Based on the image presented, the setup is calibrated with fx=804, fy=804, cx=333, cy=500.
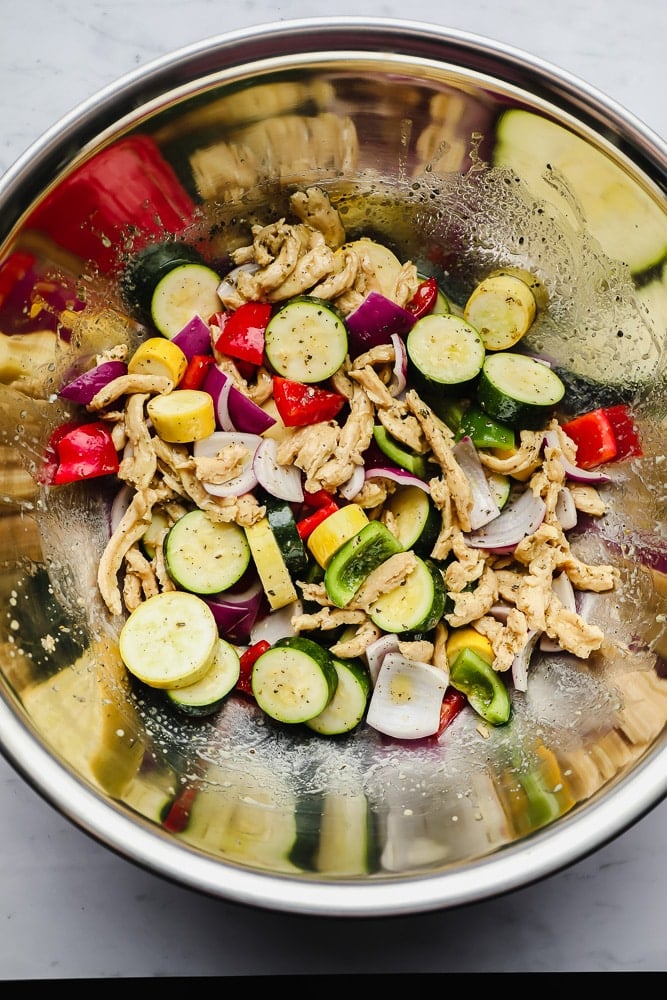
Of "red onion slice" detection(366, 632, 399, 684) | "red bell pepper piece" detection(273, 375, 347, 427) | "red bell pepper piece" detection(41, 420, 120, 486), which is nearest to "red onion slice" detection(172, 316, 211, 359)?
Answer: "red bell pepper piece" detection(273, 375, 347, 427)

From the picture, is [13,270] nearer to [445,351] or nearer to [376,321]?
[376,321]

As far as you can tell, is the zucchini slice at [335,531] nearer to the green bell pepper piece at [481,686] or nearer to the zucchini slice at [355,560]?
the zucchini slice at [355,560]

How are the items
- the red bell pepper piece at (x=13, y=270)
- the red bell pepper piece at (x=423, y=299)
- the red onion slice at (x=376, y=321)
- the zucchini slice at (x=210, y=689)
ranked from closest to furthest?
the red bell pepper piece at (x=13, y=270)
the zucchini slice at (x=210, y=689)
the red onion slice at (x=376, y=321)
the red bell pepper piece at (x=423, y=299)

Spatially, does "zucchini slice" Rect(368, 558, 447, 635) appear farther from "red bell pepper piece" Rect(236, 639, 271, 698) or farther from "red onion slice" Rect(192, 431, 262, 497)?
"red onion slice" Rect(192, 431, 262, 497)

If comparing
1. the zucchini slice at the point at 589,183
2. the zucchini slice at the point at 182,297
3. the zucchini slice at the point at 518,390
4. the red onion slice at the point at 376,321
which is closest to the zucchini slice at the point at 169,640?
the zucchini slice at the point at 182,297

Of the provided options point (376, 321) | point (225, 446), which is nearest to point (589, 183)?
point (376, 321)

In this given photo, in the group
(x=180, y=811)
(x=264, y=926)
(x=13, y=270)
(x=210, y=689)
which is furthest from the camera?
(x=264, y=926)
